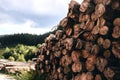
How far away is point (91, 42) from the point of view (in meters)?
4.75

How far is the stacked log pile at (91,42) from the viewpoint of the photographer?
4.39 metres

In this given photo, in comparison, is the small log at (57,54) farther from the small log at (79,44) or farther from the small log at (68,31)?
the small log at (79,44)

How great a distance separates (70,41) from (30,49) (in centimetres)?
894

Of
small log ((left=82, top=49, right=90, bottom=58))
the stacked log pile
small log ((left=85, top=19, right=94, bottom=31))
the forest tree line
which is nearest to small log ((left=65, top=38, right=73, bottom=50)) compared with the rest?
the stacked log pile

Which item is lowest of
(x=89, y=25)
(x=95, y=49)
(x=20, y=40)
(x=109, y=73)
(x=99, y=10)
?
(x=109, y=73)

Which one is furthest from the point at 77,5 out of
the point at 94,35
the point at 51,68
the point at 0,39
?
the point at 0,39

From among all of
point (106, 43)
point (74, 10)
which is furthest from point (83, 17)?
point (106, 43)

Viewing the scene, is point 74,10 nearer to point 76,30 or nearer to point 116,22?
point 76,30

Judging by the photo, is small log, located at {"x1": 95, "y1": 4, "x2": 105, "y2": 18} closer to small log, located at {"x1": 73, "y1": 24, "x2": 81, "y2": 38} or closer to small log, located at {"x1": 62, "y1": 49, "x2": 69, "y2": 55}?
small log, located at {"x1": 73, "y1": 24, "x2": 81, "y2": 38}

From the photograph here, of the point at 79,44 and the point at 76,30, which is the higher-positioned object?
the point at 76,30

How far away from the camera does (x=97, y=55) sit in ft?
15.0

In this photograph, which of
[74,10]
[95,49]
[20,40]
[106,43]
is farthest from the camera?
[20,40]

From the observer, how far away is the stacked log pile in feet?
14.4

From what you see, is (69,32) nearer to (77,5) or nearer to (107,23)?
(77,5)
